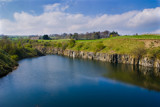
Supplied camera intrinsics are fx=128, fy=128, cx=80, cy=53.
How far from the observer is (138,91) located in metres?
30.1

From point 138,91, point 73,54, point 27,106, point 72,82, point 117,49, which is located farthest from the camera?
point 73,54

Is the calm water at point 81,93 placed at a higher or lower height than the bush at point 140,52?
lower

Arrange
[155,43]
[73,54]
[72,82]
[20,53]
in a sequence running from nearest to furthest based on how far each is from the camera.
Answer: [72,82] < [155,43] < [20,53] < [73,54]

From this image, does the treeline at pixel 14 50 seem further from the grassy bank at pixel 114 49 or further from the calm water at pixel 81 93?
the calm water at pixel 81 93

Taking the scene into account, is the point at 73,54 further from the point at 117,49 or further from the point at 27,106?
the point at 27,106

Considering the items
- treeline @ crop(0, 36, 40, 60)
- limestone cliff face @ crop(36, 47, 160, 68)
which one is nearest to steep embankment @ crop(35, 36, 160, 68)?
limestone cliff face @ crop(36, 47, 160, 68)

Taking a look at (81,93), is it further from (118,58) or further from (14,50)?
(14,50)

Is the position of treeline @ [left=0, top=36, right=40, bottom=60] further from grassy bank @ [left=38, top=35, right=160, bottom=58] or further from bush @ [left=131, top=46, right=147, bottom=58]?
bush @ [left=131, top=46, right=147, bottom=58]

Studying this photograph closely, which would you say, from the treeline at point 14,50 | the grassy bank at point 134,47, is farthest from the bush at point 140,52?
the treeline at point 14,50

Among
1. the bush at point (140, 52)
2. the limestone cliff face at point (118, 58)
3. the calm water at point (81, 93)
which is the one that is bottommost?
the calm water at point (81, 93)

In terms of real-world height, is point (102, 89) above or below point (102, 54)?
below

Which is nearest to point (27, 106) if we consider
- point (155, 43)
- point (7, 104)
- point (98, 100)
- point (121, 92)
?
point (7, 104)

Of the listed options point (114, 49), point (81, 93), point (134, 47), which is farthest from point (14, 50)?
point (134, 47)

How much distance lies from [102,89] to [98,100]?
5.81 meters
